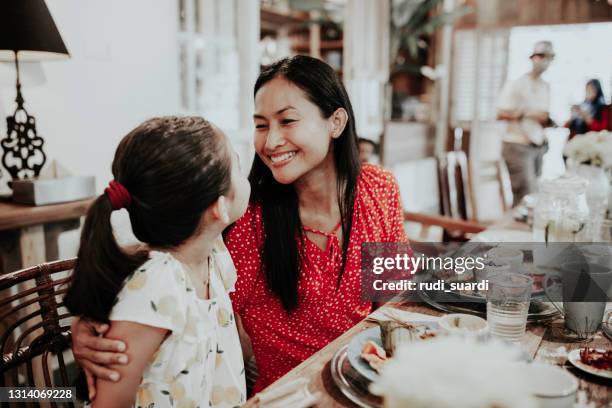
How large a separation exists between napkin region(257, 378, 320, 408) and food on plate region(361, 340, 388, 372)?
110 mm

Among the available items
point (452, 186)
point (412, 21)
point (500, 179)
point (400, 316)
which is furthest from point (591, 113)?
point (400, 316)

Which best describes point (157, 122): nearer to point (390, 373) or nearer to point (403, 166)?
point (390, 373)

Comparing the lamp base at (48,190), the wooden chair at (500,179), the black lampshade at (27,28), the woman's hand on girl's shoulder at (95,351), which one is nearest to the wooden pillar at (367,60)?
the wooden chair at (500,179)

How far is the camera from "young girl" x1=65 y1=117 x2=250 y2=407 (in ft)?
2.87

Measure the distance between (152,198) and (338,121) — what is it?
695mm

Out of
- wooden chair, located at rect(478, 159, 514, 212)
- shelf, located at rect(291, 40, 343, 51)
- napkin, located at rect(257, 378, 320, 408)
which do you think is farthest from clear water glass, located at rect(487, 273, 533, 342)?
A: shelf, located at rect(291, 40, 343, 51)

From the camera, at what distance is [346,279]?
4.77 ft

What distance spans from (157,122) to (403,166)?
203 inches

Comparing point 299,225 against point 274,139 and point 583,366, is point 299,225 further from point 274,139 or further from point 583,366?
point 583,366

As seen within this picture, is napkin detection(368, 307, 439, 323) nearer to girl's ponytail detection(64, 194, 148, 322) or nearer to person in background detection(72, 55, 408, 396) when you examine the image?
person in background detection(72, 55, 408, 396)

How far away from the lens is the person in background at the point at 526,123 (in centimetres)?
479

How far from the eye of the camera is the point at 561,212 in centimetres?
162

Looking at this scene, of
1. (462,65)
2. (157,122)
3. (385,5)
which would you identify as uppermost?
(385,5)

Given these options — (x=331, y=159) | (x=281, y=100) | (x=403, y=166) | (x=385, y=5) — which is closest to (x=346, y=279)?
(x=331, y=159)
